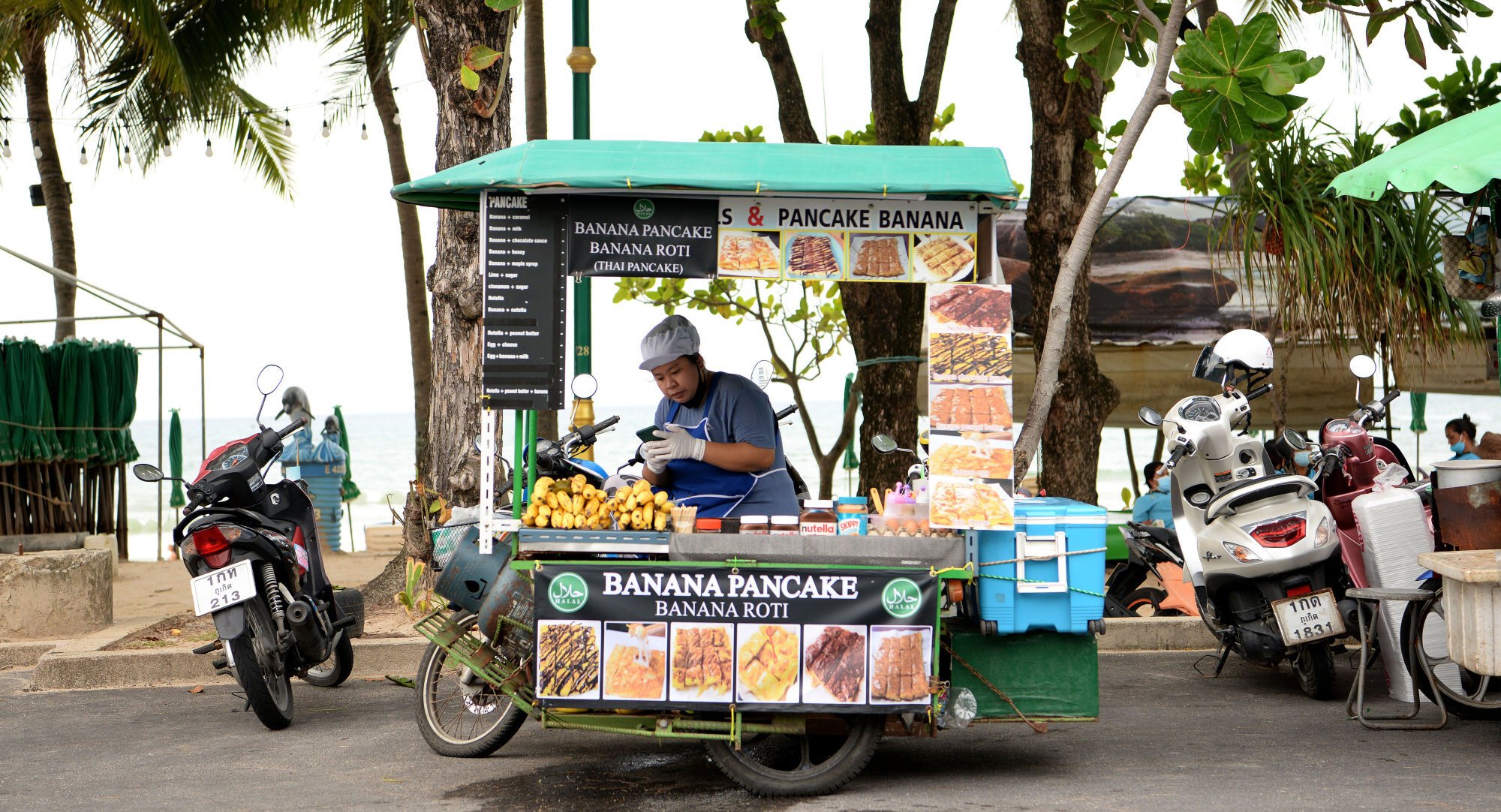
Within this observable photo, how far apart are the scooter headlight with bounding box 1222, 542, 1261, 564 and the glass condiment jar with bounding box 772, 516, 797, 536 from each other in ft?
7.71

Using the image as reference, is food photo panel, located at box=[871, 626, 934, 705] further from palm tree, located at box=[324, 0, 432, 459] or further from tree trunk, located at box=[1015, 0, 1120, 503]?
palm tree, located at box=[324, 0, 432, 459]

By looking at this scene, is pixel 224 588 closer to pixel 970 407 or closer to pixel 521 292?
pixel 521 292

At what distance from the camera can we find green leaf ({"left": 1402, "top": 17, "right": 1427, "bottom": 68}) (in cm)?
775

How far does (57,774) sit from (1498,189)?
6849mm

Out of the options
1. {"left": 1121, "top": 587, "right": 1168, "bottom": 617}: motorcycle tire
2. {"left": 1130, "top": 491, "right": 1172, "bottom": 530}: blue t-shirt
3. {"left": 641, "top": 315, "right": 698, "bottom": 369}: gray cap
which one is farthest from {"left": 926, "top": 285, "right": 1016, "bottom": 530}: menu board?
{"left": 1130, "top": 491, "right": 1172, "bottom": 530}: blue t-shirt

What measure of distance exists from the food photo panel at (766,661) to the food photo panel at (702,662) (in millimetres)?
34

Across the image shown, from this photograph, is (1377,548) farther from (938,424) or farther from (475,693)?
(475,693)

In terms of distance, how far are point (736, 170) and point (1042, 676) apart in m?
2.14

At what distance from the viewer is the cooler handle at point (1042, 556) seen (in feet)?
15.2

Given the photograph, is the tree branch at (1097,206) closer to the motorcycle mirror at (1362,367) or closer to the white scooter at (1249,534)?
the white scooter at (1249,534)

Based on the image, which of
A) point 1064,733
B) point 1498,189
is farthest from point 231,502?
point 1498,189

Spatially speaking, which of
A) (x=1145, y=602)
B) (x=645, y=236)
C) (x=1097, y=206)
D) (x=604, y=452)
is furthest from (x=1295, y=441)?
(x=604, y=452)

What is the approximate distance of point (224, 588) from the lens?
18.5ft

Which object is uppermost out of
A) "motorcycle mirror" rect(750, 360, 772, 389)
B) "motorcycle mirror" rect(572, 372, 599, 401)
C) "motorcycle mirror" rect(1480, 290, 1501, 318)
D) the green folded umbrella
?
the green folded umbrella
